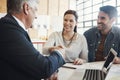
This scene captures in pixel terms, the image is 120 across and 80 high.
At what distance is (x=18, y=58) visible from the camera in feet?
3.16

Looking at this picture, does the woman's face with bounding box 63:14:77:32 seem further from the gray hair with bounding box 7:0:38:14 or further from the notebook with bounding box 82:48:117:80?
the gray hair with bounding box 7:0:38:14

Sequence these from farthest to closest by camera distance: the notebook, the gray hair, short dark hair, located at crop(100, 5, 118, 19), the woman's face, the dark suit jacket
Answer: short dark hair, located at crop(100, 5, 118, 19), the woman's face, the notebook, the gray hair, the dark suit jacket

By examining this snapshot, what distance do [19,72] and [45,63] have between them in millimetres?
142

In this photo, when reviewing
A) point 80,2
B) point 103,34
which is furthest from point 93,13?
point 103,34

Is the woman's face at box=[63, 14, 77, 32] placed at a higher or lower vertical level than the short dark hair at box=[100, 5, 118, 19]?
lower

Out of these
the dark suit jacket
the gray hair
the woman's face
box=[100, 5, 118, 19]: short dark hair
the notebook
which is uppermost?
box=[100, 5, 118, 19]: short dark hair

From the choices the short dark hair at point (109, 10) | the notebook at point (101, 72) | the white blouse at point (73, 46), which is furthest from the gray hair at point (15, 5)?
the short dark hair at point (109, 10)

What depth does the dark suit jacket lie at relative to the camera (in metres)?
0.96

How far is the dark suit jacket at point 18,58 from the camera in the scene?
0.96m

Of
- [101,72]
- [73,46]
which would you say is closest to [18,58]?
[101,72]

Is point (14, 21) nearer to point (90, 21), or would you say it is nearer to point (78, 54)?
point (78, 54)

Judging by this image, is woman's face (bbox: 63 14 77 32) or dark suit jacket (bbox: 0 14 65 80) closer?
dark suit jacket (bbox: 0 14 65 80)

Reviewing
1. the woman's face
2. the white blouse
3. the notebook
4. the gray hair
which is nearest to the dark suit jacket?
the gray hair

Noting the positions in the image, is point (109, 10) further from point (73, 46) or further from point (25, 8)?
point (25, 8)
